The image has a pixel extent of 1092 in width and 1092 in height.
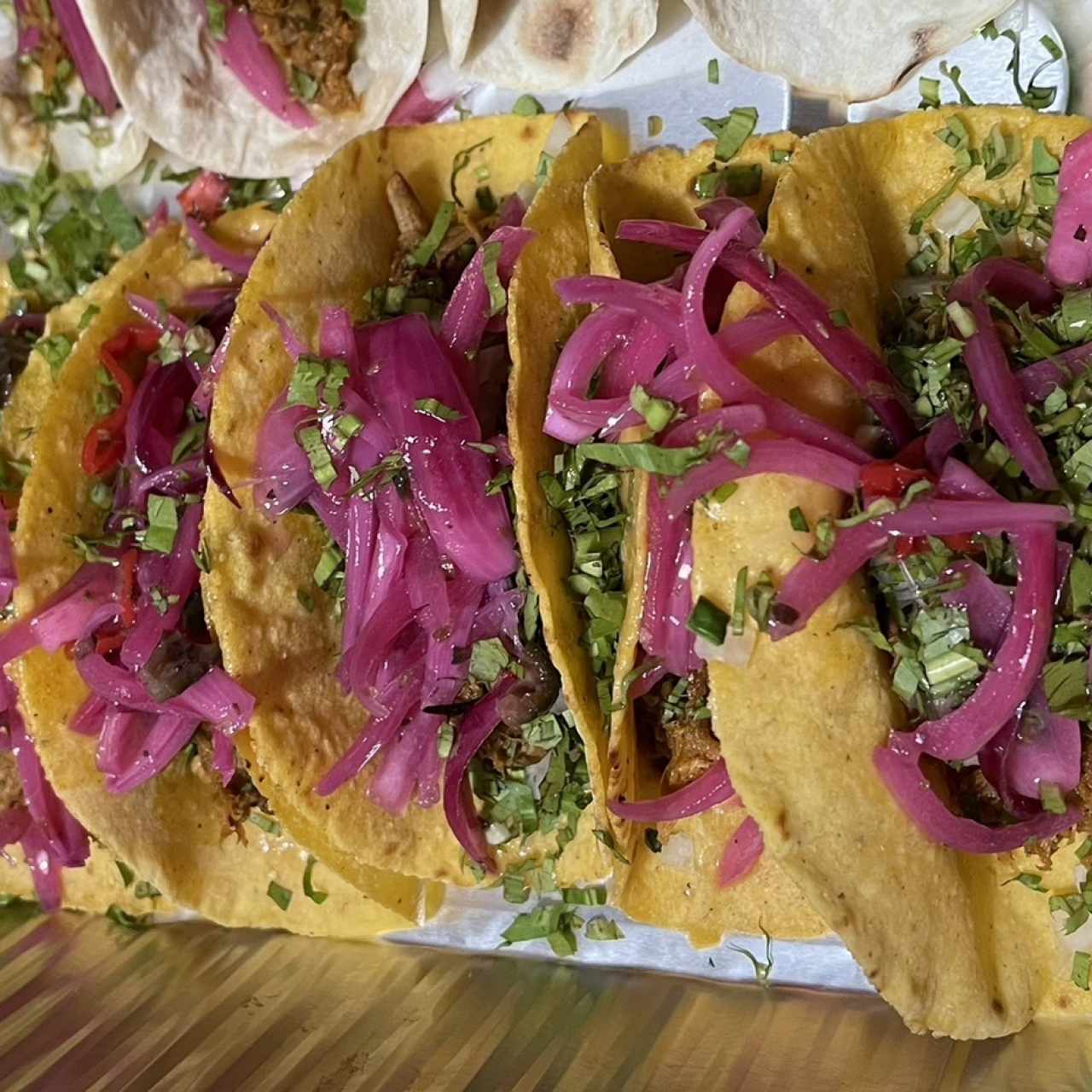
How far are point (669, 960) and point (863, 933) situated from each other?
87 cm

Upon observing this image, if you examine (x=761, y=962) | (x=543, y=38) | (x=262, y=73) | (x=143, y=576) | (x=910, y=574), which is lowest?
(x=761, y=962)

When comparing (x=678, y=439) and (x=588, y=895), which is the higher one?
(x=678, y=439)

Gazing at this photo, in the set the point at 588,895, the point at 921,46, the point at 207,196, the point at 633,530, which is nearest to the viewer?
the point at 633,530

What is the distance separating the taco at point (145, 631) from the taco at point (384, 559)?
19cm

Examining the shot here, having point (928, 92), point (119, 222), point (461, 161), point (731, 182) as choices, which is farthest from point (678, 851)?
point (119, 222)

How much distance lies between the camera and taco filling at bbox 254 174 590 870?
2105 millimetres

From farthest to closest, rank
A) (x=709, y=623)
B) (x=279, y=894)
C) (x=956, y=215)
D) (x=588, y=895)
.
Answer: (x=279, y=894), (x=588, y=895), (x=956, y=215), (x=709, y=623)

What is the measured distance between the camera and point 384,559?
2162 mm

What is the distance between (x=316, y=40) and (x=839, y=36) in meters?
1.23

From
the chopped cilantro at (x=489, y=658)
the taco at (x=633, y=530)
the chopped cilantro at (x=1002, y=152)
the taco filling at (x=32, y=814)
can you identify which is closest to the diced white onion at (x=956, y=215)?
the chopped cilantro at (x=1002, y=152)

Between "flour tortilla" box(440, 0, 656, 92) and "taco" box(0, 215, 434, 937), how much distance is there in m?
0.77

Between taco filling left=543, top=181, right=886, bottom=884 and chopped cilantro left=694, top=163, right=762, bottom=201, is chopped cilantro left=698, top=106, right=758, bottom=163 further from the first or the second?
taco filling left=543, top=181, right=886, bottom=884

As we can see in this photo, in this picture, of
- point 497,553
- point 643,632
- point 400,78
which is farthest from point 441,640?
point 400,78

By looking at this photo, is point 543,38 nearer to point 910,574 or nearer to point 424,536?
point 424,536
